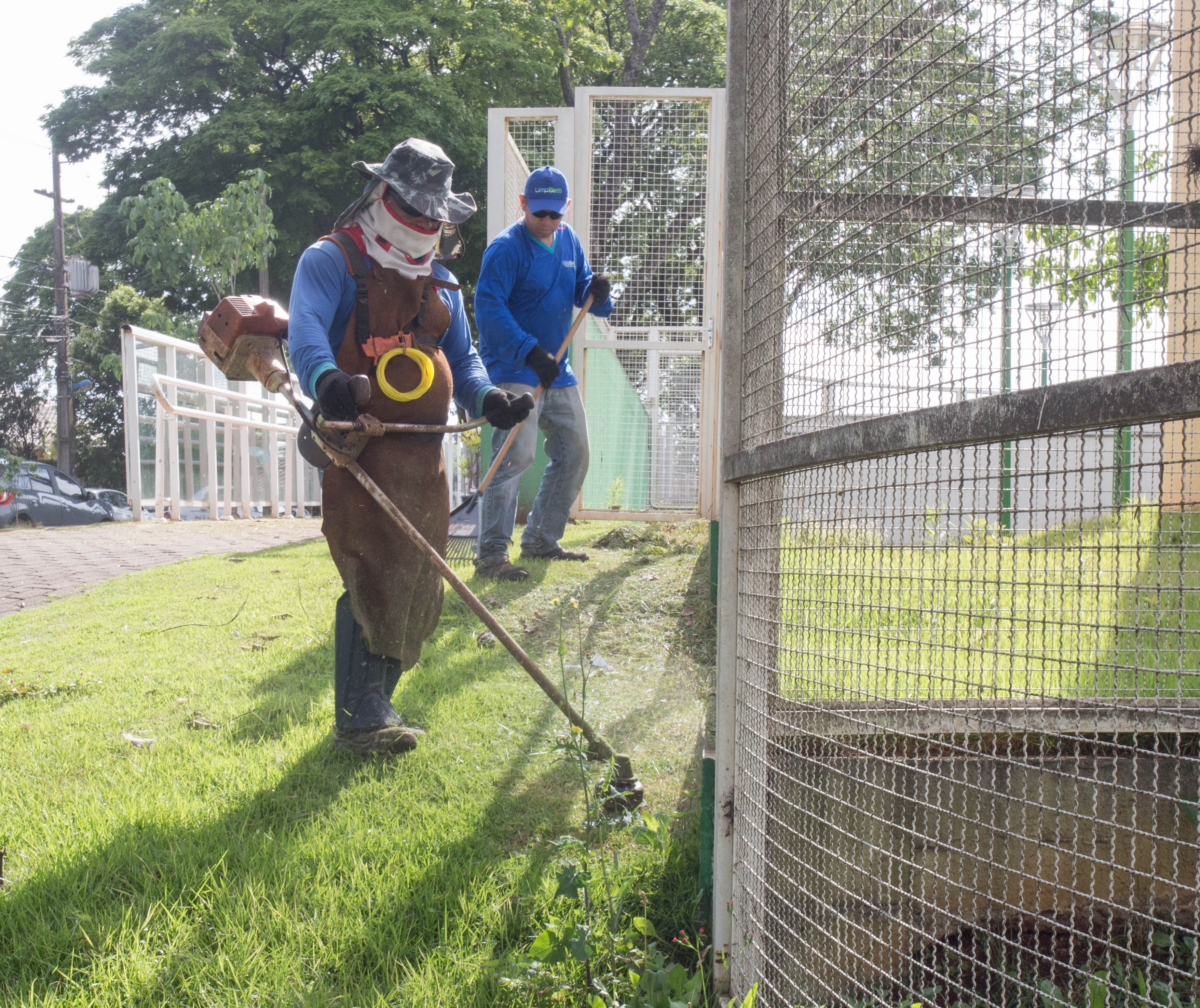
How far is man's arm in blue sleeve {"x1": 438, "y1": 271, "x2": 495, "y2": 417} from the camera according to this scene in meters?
3.95

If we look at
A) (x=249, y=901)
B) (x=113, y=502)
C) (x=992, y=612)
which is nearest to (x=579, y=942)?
(x=249, y=901)

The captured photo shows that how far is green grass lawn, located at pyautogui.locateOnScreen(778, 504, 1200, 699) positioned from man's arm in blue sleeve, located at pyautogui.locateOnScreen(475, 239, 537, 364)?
3192 mm

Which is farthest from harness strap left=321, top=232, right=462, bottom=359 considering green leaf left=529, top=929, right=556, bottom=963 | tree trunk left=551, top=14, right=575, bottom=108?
tree trunk left=551, top=14, right=575, bottom=108

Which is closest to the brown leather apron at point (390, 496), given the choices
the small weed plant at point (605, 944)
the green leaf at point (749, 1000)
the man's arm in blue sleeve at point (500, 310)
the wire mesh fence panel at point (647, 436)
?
the small weed plant at point (605, 944)

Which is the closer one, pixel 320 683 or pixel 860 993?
pixel 860 993

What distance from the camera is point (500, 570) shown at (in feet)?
20.3

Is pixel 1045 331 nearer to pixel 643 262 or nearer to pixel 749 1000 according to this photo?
pixel 749 1000

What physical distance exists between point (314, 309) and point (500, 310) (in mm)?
2851

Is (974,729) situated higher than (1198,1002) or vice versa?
(974,729)

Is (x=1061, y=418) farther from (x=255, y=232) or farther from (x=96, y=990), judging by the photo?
(x=255, y=232)

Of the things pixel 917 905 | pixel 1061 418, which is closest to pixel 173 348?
pixel 917 905

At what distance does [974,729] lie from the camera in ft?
8.73

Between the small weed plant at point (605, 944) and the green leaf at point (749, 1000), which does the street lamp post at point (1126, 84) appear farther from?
the small weed plant at point (605, 944)

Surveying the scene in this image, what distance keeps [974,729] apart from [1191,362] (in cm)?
166
